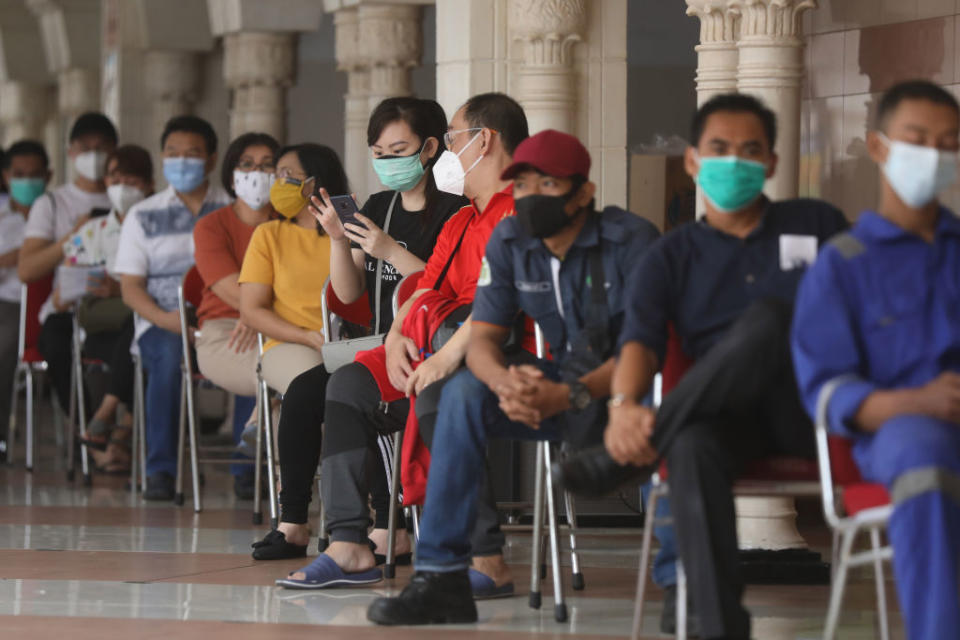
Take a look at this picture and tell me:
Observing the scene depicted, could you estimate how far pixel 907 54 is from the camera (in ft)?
18.9

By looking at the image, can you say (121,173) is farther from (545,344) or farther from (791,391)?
(791,391)

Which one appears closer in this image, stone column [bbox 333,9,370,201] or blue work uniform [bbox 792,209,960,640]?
blue work uniform [bbox 792,209,960,640]

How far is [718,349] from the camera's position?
3.34m

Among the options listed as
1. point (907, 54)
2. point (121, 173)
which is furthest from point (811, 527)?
point (121, 173)

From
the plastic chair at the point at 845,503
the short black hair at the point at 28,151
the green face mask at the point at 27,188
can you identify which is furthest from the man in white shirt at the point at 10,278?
the plastic chair at the point at 845,503

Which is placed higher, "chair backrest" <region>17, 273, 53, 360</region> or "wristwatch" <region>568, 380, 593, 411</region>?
"wristwatch" <region>568, 380, 593, 411</region>

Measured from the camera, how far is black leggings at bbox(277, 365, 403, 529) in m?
5.34

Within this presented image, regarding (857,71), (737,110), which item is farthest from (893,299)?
(857,71)

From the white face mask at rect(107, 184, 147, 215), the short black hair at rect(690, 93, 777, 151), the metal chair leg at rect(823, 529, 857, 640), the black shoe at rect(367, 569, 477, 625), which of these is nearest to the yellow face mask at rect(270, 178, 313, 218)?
the black shoe at rect(367, 569, 477, 625)

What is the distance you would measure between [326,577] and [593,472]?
55.8 inches

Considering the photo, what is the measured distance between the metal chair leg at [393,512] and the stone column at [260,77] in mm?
6618

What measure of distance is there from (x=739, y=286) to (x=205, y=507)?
3.82m

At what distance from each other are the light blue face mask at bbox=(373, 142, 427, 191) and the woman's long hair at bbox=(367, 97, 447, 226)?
2.0 inches

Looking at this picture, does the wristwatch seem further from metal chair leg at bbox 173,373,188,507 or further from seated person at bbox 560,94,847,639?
metal chair leg at bbox 173,373,188,507
